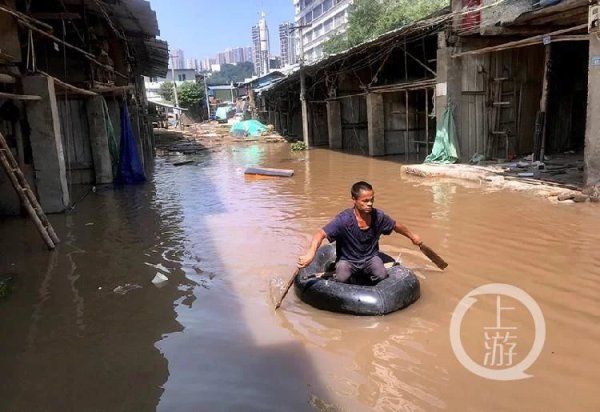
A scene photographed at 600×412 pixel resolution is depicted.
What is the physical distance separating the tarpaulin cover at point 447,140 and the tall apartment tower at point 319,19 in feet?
200

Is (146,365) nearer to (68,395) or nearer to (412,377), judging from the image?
(68,395)

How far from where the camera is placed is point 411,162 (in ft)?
54.4

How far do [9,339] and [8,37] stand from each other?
6.38 m

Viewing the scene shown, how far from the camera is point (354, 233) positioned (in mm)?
5148

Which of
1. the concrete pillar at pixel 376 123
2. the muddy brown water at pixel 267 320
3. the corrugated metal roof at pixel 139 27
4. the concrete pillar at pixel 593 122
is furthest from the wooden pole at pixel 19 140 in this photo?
the concrete pillar at pixel 376 123

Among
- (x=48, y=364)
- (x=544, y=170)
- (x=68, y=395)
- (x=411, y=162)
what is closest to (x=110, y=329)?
(x=48, y=364)

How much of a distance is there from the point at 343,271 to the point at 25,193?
17.0ft

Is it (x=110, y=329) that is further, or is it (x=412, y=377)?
(x=110, y=329)

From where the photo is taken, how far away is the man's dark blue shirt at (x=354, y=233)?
5098 mm

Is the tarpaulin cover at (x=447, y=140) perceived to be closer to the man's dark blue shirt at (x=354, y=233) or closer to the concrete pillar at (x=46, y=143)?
the man's dark blue shirt at (x=354, y=233)

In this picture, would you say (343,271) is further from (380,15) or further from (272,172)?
(380,15)

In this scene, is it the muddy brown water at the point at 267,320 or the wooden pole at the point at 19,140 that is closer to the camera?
the muddy brown water at the point at 267,320

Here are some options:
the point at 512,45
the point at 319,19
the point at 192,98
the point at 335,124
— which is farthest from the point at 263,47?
the point at 512,45

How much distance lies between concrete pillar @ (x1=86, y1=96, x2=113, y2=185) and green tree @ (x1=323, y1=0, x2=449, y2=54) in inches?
1143
